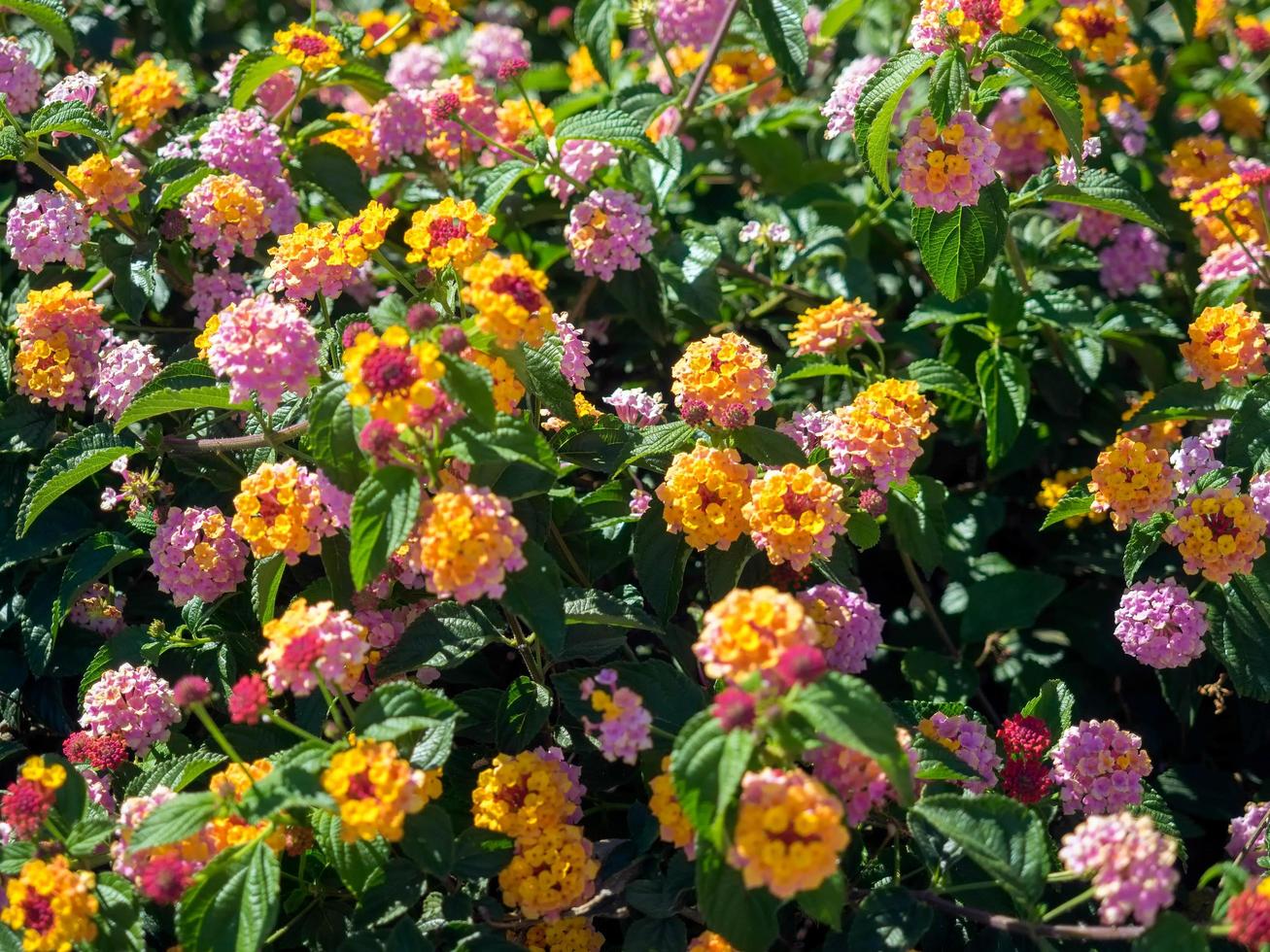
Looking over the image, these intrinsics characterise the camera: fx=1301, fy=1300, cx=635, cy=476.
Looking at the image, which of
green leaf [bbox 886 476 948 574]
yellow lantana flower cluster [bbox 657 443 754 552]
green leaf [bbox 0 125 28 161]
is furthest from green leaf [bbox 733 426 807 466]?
green leaf [bbox 0 125 28 161]

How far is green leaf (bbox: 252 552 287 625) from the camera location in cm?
223

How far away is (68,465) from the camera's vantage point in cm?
251

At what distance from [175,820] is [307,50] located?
1754mm

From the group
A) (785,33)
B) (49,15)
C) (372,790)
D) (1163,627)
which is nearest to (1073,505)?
(1163,627)

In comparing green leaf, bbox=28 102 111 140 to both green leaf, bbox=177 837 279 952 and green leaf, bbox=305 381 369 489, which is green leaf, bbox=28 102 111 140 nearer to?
green leaf, bbox=305 381 369 489

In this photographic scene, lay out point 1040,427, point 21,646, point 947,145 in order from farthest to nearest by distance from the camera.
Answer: point 1040,427
point 21,646
point 947,145

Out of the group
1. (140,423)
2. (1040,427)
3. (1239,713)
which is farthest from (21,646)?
(1239,713)

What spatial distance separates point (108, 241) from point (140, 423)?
410mm

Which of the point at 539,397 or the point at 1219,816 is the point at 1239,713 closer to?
the point at 1219,816

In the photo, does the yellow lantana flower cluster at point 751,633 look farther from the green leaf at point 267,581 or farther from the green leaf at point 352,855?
the green leaf at point 267,581

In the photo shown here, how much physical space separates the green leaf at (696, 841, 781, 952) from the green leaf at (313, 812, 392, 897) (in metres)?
0.53

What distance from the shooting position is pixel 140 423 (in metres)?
2.79

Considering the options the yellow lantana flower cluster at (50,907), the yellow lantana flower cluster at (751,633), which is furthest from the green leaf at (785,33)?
the yellow lantana flower cluster at (50,907)

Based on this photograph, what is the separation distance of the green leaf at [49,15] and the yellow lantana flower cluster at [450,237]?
1301 mm
